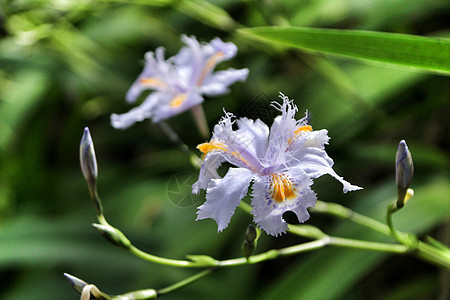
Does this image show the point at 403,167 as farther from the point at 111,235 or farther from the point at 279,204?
the point at 111,235

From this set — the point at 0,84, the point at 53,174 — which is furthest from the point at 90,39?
the point at 53,174

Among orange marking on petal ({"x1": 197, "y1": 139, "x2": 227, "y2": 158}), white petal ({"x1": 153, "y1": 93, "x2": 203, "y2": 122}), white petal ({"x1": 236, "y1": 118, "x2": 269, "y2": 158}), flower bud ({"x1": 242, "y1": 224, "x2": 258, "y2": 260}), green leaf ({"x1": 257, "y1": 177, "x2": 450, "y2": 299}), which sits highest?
white petal ({"x1": 236, "y1": 118, "x2": 269, "y2": 158})

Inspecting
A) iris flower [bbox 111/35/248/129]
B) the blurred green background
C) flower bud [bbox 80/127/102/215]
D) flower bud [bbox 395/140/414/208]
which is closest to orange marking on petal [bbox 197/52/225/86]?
iris flower [bbox 111/35/248/129]

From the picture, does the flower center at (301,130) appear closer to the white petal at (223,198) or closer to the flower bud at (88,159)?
the white petal at (223,198)

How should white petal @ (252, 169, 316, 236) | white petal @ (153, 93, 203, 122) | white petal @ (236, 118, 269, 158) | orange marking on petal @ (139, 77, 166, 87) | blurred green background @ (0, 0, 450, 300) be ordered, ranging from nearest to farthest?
white petal @ (252, 169, 316, 236) → white petal @ (236, 118, 269, 158) → white petal @ (153, 93, 203, 122) → orange marking on petal @ (139, 77, 166, 87) → blurred green background @ (0, 0, 450, 300)

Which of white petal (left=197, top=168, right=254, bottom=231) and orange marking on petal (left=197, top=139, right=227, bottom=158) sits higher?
orange marking on petal (left=197, top=139, right=227, bottom=158)

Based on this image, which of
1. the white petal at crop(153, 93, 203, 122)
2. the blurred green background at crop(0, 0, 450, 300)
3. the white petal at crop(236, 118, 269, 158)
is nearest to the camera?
the white petal at crop(236, 118, 269, 158)

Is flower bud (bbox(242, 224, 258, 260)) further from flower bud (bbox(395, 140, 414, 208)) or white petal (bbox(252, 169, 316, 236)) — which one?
flower bud (bbox(395, 140, 414, 208))

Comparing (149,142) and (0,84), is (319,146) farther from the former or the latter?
(0,84)
